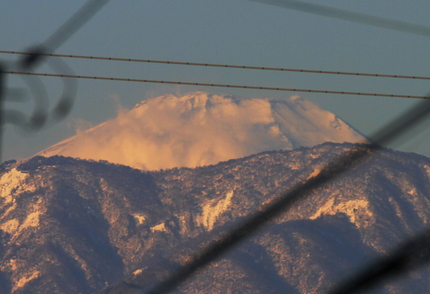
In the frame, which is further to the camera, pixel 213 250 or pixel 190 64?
pixel 190 64

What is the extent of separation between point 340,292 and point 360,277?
1298 millimetres

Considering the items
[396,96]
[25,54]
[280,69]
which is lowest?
[396,96]

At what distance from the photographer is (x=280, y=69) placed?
98.8ft

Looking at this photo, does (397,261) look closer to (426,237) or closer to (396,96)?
(426,237)

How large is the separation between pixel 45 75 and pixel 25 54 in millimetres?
1869

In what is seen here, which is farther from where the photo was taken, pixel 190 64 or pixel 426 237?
pixel 190 64

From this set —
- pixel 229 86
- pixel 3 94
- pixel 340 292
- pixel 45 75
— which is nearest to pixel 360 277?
pixel 340 292

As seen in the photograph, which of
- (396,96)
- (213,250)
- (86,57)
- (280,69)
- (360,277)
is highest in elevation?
(86,57)

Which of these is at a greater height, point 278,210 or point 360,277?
point 278,210

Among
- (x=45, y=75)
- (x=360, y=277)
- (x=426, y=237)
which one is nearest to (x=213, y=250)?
(x=360, y=277)

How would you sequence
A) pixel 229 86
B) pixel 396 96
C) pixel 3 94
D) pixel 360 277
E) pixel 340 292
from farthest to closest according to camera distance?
pixel 3 94
pixel 229 86
pixel 396 96
pixel 340 292
pixel 360 277

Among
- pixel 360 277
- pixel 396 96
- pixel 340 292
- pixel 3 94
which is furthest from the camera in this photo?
pixel 3 94

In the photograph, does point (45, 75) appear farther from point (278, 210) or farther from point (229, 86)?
point (278, 210)

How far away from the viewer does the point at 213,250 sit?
1852 centimetres
